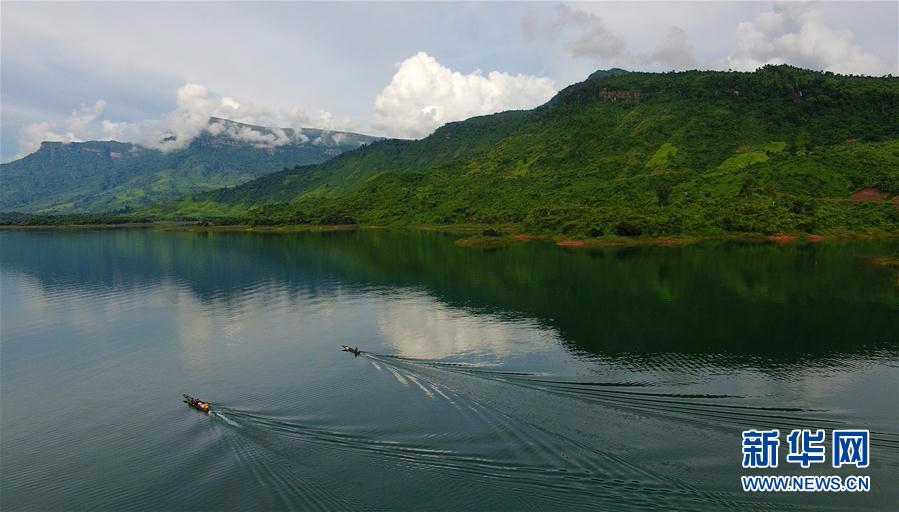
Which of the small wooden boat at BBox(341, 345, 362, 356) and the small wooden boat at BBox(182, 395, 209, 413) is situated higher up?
the small wooden boat at BBox(341, 345, 362, 356)

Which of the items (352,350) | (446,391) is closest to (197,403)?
(352,350)

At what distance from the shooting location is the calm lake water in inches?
1227

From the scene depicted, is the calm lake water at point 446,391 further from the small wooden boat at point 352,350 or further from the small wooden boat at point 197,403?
the small wooden boat at point 352,350

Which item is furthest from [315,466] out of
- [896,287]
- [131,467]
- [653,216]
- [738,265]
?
[653,216]

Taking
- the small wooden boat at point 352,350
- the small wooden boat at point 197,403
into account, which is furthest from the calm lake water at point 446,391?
the small wooden boat at point 352,350

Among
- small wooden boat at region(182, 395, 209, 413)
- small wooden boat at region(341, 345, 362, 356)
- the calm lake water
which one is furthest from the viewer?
small wooden boat at region(341, 345, 362, 356)

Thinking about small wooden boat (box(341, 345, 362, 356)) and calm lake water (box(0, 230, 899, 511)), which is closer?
calm lake water (box(0, 230, 899, 511))

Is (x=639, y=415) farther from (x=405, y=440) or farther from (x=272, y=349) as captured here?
(x=272, y=349)

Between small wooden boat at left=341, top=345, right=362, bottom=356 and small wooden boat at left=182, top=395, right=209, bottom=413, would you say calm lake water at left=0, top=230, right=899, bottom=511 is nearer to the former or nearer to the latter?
small wooden boat at left=182, top=395, right=209, bottom=413

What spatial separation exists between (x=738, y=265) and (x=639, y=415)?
283ft

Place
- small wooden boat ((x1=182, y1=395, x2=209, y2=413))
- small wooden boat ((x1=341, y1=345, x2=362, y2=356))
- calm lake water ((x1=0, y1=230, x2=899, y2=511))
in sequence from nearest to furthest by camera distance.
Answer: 1. calm lake water ((x1=0, y1=230, x2=899, y2=511))
2. small wooden boat ((x1=182, y1=395, x2=209, y2=413))
3. small wooden boat ((x1=341, y1=345, x2=362, y2=356))

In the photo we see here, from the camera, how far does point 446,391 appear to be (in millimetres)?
45000

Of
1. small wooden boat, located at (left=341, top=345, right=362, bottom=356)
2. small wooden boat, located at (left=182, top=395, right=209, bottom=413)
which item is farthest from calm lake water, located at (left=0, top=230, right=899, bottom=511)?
small wooden boat, located at (left=341, top=345, right=362, bottom=356)

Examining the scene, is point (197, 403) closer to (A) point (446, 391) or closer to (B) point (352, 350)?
(B) point (352, 350)
